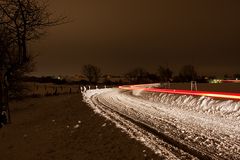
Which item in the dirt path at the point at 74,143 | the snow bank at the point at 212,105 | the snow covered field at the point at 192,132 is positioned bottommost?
the dirt path at the point at 74,143

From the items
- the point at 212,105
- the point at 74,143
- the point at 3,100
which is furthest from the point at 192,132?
Answer: the point at 3,100

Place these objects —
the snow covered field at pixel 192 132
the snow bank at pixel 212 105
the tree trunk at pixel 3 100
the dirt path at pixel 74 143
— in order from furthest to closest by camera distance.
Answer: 1. the tree trunk at pixel 3 100
2. the snow bank at pixel 212 105
3. the dirt path at pixel 74 143
4. the snow covered field at pixel 192 132

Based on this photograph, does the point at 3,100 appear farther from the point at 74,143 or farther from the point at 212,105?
the point at 212,105

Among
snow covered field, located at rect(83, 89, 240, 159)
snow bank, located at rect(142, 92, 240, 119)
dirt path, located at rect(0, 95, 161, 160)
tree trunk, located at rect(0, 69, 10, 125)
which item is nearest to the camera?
snow covered field, located at rect(83, 89, 240, 159)

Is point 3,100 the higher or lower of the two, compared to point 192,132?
higher

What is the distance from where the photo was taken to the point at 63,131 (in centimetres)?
1572

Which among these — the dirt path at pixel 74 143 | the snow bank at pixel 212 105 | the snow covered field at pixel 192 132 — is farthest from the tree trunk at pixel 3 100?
the snow bank at pixel 212 105

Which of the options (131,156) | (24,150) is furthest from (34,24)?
Answer: (131,156)

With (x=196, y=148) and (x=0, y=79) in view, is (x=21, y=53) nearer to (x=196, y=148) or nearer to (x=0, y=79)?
(x=0, y=79)

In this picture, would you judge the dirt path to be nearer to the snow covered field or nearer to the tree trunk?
the snow covered field

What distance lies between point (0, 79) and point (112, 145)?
11.7 m

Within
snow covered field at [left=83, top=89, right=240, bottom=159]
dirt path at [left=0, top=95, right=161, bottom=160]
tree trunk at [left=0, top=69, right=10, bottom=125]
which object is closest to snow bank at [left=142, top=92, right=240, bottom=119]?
snow covered field at [left=83, top=89, right=240, bottom=159]

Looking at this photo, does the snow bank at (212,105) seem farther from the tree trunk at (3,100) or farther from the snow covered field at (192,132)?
the tree trunk at (3,100)

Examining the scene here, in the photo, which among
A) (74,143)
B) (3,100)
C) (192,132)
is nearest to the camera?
(192,132)
